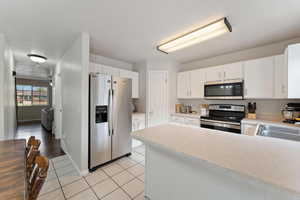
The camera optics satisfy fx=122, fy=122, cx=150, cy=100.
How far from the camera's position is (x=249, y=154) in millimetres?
844

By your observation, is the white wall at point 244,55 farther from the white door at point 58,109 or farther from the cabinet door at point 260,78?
the white door at point 58,109

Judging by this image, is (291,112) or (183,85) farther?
(183,85)

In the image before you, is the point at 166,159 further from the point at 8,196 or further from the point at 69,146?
the point at 69,146

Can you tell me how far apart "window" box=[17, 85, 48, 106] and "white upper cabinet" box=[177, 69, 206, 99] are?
8.34m

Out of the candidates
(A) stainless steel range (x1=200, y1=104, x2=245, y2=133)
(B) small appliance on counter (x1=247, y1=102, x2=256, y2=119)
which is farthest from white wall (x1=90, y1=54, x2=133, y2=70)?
(B) small appliance on counter (x1=247, y1=102, x2=256, y2=119)

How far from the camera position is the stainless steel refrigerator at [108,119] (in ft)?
7.53

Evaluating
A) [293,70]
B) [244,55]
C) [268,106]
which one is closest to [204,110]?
[268,106]

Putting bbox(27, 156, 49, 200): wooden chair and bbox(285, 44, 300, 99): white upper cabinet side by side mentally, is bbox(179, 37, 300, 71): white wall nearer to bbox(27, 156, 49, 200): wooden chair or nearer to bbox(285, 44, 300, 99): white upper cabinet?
bbox(285, 44, 300, 99): white upper cabinet

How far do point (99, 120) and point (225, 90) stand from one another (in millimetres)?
2871

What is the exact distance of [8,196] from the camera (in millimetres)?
756

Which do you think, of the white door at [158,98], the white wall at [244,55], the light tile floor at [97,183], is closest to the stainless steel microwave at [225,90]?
the white wall at [244,55]

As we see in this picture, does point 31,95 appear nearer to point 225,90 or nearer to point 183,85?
point 183,85

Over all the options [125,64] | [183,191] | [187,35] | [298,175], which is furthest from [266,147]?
[125,64]

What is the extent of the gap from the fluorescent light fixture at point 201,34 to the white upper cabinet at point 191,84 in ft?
3.76
